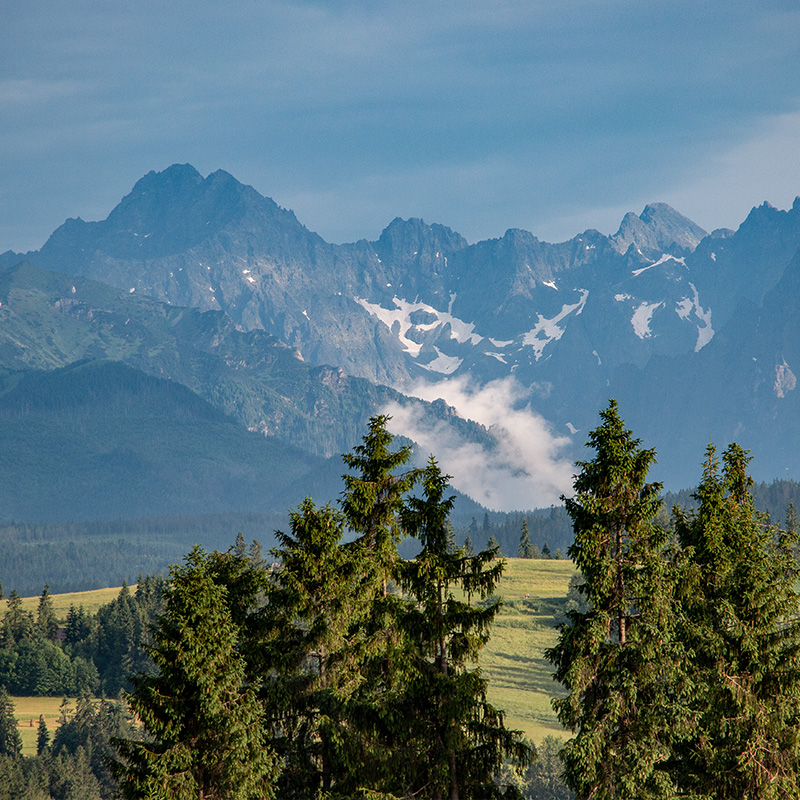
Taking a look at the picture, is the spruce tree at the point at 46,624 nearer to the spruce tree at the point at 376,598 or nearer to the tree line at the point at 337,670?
the tree line at the point at 337,670

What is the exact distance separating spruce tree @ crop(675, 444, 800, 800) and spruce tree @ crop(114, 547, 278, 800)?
1331 centimetres

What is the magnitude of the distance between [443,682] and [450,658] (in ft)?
3.51

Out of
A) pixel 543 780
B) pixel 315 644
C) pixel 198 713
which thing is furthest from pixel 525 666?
pixel 198 713

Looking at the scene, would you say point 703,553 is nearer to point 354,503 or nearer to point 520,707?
point 354,503

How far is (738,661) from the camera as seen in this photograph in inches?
1344

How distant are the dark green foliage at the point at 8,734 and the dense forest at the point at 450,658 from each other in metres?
114

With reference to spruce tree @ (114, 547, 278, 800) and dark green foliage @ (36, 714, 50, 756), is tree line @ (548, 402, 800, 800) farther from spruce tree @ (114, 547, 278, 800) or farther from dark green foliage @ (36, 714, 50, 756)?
dark green foliage @ (36, 714, 50, 756)

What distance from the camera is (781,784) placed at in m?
33.1

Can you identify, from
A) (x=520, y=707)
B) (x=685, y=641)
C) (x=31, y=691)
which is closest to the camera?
(x=685, y=641)

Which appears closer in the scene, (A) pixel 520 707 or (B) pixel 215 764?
(B) pixel 215 764

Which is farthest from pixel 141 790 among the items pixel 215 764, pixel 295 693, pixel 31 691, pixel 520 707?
pixel 31 691

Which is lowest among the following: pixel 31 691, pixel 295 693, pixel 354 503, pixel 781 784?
pixel 31 691

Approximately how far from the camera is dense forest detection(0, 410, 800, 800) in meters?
31.7

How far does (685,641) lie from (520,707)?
388ft
